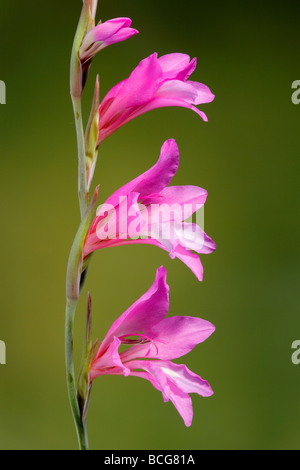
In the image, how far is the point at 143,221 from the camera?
688 mm

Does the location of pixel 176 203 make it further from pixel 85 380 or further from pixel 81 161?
pixel 85 380

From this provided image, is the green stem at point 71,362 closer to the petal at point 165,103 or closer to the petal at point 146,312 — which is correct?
the petal at point 146,312

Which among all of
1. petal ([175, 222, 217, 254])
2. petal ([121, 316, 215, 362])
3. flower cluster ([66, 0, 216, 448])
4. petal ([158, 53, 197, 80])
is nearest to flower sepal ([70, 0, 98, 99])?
flower cluster ([66, 0, 216, 448])

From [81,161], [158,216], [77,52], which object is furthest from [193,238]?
[77,52]

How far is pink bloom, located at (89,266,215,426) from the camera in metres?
0.72

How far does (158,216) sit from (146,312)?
12cm

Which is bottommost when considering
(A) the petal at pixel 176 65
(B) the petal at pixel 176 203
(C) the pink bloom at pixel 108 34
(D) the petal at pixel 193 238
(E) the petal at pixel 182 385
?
(E) the petal at pixel 182 385

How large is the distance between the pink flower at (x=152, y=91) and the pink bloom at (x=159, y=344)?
0.74 feet

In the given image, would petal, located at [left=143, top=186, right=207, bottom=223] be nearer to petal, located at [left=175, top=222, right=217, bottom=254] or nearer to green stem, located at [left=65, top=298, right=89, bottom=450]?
petal, located at [left=175, top=222, right=217, bottom=254]

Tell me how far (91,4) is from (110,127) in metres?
0.16

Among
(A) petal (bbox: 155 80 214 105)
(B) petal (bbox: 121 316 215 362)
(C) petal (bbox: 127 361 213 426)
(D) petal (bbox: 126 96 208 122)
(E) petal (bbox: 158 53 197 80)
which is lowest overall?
(C) petal (bbox: 127 361 213 426)

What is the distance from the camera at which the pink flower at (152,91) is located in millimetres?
714

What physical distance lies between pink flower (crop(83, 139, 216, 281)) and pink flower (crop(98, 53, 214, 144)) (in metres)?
0.08

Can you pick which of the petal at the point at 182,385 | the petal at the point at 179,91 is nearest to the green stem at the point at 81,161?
the petal at the point at 179,91
